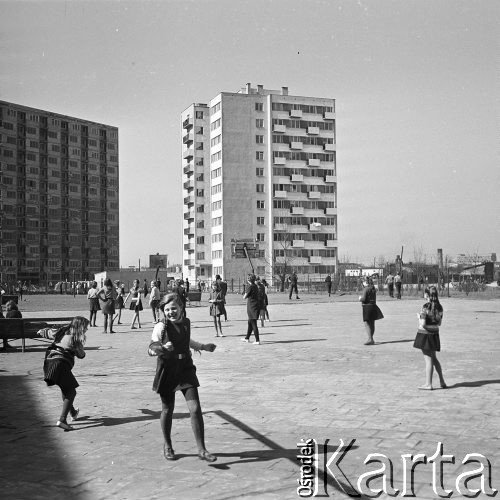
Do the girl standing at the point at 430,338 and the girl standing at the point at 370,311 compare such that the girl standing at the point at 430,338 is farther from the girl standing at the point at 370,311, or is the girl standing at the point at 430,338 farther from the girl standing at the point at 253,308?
the girl standing at the point at 253,308

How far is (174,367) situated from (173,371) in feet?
0.12

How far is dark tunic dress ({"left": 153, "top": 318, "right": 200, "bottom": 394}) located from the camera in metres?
6.29

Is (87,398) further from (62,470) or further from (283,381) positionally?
(62,470)

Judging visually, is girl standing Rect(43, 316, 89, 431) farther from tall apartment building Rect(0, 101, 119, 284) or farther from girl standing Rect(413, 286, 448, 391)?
tall apartment building Rect(0, 101, 119, 284)

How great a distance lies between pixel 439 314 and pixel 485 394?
1388mm

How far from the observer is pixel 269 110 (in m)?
103

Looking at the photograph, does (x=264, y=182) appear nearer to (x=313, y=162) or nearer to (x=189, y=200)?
(x=313, y=162)

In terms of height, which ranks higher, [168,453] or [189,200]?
[189,200]

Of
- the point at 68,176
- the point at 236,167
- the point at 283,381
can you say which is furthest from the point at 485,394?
the point at 68,176

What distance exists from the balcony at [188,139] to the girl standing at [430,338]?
10121 centimetres

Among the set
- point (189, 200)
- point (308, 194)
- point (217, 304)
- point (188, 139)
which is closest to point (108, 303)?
point (217, 304)

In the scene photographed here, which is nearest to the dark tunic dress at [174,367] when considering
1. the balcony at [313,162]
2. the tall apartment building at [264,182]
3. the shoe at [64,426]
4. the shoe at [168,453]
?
the shoe at [168,453]

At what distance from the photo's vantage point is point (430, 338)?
10.0 m

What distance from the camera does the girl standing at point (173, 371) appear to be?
244 inches
